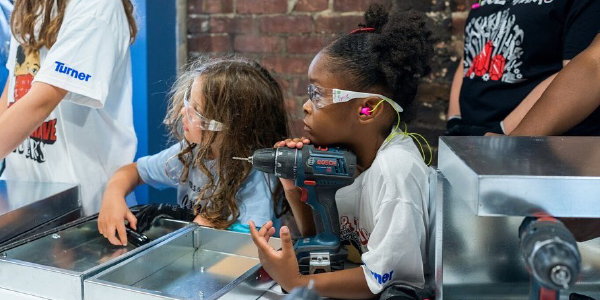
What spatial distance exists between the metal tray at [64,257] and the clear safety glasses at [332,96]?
469 mm

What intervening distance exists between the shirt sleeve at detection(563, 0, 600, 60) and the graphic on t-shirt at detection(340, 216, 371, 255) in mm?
697

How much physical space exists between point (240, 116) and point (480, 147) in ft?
2.85

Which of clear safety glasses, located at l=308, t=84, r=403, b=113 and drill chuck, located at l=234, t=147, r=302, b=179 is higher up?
clear safety glasses, located at l=308, t=84, r=403, b=113

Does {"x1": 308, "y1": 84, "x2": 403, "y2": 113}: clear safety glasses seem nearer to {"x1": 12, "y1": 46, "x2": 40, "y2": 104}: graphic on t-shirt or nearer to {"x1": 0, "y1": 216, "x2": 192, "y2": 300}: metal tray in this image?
→ {"x1": 0, "y1": 216, "x2": 192, "y2": 300}: metal tray


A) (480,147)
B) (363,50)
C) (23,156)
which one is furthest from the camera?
(23,156)

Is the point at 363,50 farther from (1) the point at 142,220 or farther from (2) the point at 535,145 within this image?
(1) the point at 142,220

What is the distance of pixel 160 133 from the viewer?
2.28 metres

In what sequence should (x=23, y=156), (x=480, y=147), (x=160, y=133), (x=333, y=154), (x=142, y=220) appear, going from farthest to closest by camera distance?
(x=160, y=133) → (x=23, y=156) → (x=142, y=220) → (x=333, y=154) → (x=480, y=147)

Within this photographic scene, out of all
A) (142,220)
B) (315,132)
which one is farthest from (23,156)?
(315,132)

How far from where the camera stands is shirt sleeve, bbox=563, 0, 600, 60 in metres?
1.35

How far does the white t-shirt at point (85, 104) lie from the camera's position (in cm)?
152

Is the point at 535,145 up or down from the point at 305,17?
down

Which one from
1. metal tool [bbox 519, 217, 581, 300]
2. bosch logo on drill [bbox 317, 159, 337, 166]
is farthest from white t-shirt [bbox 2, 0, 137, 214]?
metal tool [bbox 519, 217, 581, 300]

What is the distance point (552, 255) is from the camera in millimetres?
539
